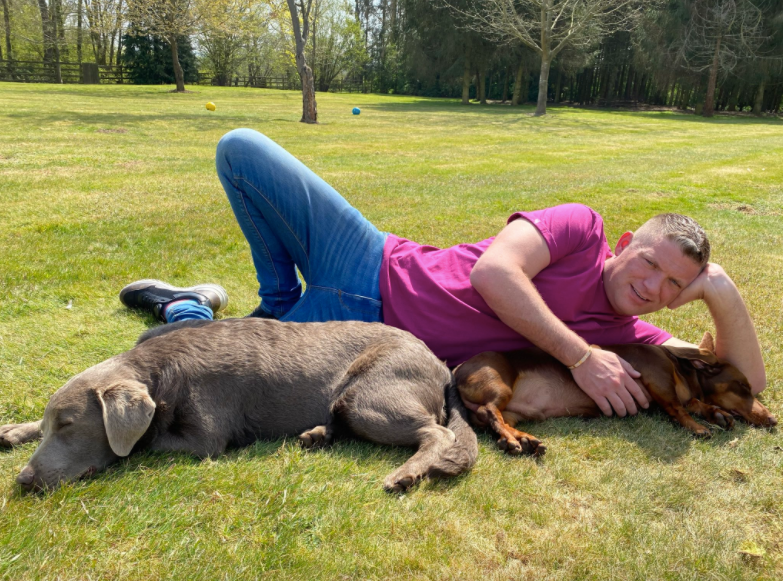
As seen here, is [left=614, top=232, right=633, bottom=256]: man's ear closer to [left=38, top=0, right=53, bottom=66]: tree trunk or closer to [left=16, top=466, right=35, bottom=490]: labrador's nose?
[left=16, top=466, right=35, bottom=490]: labrador's nose

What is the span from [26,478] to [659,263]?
346cm

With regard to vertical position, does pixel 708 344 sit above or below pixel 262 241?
below

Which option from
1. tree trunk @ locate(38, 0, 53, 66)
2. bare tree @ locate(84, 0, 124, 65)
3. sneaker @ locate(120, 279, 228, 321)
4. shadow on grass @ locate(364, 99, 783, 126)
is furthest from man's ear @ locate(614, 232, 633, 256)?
tree trunk @ locate(38, 0, 53, 66)

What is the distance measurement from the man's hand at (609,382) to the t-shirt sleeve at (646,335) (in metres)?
0.73

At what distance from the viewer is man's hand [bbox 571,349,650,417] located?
139 inches

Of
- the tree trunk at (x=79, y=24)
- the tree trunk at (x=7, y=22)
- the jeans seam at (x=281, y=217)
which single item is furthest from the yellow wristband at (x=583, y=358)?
the tree trunk at (x=7, y=22)

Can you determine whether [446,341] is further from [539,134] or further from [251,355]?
[539,134]

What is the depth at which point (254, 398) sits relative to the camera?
3.19 metres

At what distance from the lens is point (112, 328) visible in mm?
4676

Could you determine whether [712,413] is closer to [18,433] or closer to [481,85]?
[18,433]

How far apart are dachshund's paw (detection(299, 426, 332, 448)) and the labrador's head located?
79 cm

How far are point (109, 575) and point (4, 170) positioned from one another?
11225 mm

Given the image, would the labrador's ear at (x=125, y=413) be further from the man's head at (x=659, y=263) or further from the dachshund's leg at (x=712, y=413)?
the dachshund's leg at (x=712, y=413)

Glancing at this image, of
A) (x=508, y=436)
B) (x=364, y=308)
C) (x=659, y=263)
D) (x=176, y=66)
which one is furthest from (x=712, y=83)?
(x=508, y=436)
